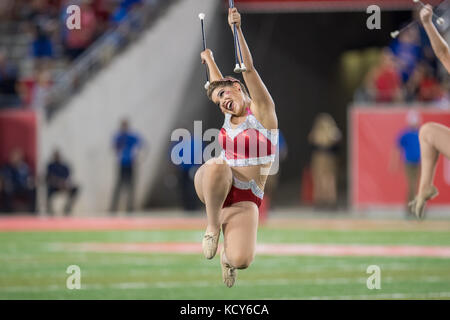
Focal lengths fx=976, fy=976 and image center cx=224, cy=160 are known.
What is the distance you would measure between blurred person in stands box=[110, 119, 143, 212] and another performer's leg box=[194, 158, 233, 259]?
41.0 feet

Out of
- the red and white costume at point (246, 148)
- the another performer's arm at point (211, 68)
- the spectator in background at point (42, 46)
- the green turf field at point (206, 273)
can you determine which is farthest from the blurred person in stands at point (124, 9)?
the red and white costume at point (246, 148)

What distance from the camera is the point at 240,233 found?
5.48m

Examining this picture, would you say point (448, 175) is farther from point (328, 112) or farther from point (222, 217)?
point (222, 217)

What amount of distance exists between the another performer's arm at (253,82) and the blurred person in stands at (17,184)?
13421 mm

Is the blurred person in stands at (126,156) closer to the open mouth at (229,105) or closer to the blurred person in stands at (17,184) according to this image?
→ the blurred person in stands at (17,184)

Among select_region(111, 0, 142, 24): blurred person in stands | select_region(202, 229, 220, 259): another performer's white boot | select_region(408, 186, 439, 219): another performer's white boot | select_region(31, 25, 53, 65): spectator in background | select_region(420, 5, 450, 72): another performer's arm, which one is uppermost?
select_region(111, 0, 142, 24): blurred person in stands

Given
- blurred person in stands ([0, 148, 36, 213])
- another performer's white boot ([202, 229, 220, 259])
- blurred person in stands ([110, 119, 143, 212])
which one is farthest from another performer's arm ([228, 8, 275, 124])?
blurred person in stands ([0, 148, 36, 213])

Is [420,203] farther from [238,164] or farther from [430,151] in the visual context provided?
[238,164]

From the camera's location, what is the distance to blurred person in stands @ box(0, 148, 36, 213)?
18250mm

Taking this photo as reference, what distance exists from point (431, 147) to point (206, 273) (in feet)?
15.4

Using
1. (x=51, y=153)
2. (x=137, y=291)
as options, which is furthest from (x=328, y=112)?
(x=137, y=291)

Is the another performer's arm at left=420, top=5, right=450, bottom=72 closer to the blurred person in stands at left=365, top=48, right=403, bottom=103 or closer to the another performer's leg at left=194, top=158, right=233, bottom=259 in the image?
the another performer's leg at left=194, top=158, right=233, bottom=259

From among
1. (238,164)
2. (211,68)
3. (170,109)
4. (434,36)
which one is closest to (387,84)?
(170,109)
